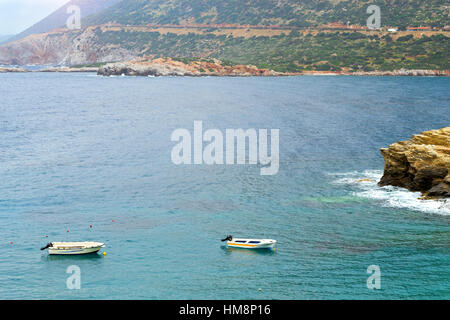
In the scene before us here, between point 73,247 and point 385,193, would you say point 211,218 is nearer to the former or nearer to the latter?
point 73,247

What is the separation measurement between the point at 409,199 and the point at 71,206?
126 feet

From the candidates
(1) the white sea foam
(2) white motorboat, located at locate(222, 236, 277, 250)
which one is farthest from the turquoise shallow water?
(2) white motorboat, located at locate(222, 236, 277, 250)

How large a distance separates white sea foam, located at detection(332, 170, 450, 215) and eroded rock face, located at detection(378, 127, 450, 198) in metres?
1.19

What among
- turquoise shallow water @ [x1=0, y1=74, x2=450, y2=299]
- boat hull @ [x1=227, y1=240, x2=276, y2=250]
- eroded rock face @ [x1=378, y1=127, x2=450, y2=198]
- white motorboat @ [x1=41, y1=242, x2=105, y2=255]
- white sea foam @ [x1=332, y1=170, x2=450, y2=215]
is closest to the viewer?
turquoise shallow water @ [x1=0, y1=74, x2=450, y2=299]

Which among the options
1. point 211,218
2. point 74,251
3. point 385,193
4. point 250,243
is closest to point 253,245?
point 250,243

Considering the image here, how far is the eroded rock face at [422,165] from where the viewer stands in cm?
5388

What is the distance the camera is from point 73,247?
43.2 m

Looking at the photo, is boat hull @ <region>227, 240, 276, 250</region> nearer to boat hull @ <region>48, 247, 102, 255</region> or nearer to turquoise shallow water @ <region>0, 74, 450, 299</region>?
turquoise shallow water @ <region>0, 74, 450, 299</region>

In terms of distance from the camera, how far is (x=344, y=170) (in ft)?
226

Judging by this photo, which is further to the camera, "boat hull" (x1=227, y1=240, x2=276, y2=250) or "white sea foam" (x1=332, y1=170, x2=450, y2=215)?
"white sea foam" (x1=332, y1=170, x2=450, y2=215)

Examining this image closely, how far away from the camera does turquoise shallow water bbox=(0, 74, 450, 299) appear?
3722cm

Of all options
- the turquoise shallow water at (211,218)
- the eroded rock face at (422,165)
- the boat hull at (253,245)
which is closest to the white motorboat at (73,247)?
the turquoise shallow water at (211,218)

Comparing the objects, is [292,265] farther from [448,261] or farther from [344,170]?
[344,170]

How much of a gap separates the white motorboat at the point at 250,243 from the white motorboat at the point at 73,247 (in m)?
11.3
